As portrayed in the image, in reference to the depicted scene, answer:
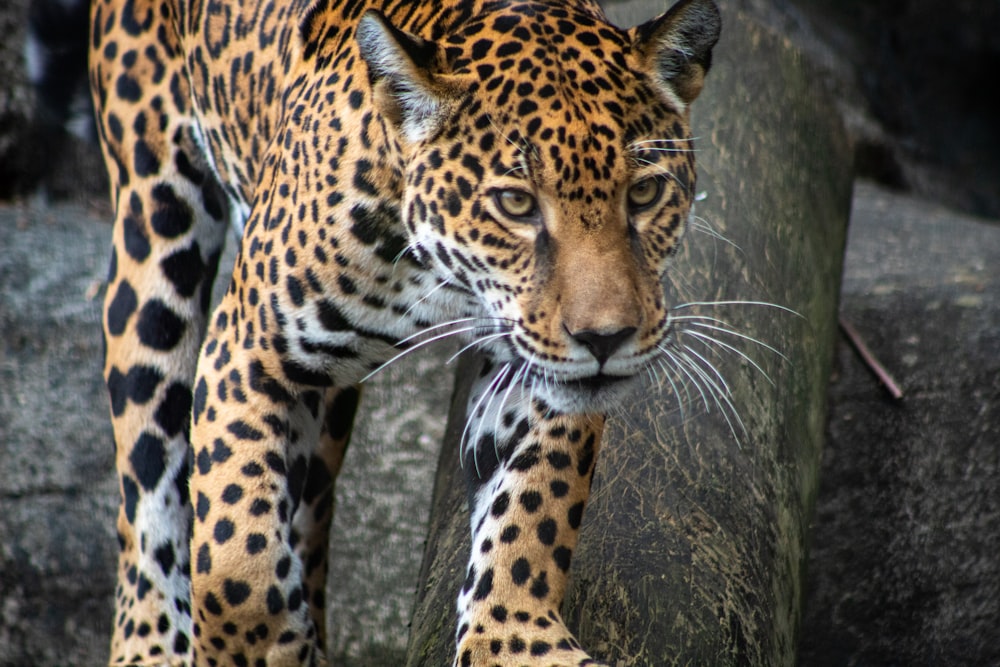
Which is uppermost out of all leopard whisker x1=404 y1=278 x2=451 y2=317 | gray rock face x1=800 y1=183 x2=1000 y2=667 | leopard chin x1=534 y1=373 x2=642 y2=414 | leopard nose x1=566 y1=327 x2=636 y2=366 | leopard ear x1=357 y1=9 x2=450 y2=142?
leopard ear x1=357 y1=9 x2=450 y2=142

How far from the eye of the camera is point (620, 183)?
133 inches

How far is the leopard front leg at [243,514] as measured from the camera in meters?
4.00

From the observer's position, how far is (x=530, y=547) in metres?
3.74

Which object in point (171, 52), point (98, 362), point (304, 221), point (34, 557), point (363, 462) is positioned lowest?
point (34, 557)

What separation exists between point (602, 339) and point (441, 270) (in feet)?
2.16

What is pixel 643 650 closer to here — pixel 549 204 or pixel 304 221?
pixel 549 204

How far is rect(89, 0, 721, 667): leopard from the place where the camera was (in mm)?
3389

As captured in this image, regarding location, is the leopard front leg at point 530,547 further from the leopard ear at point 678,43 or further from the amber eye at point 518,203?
the leopard ear at point 678,43

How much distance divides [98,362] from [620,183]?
5.02 metres

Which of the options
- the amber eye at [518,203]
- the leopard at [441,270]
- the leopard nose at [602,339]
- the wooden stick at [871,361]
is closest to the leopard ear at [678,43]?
the leopard at [441,270]

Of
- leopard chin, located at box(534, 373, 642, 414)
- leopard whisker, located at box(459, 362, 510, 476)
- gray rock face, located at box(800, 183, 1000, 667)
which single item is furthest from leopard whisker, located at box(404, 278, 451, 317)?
gray rock face, located at box(800, 183, 1000, 667)

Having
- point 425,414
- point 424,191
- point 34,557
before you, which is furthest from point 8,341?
point 424,191

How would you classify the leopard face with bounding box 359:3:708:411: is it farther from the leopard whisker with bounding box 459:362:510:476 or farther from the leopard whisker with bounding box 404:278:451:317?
the leopard whisker with bounding box 459:362:510:476

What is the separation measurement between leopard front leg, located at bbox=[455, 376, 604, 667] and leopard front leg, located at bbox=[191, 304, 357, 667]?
2.11ft
